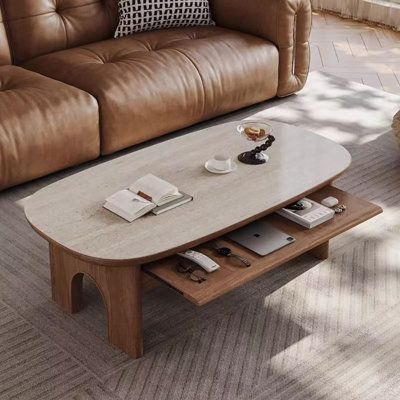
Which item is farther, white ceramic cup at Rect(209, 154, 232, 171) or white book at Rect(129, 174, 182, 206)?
white ceramic cup at Rect(209, 154, 232, 171)

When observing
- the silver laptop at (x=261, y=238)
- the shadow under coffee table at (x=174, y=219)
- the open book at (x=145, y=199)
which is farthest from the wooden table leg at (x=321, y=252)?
the open book at (x=145, y=199)

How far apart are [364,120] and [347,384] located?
1.99 meters

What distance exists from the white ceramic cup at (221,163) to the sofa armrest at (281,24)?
1482 mm

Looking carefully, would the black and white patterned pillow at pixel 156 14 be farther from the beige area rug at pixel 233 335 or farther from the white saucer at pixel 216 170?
the white saucer at pixel 216 170

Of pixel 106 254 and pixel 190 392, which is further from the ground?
pixel 106 254

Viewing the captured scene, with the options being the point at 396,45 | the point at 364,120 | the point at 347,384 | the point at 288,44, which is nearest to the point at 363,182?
the point at 364,120

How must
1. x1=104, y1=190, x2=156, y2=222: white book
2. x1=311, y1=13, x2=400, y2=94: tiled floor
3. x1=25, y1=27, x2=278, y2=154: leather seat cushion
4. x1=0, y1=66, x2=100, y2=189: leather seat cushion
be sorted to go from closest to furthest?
x1=104, y1=190, x2=156, y2=222: white book < x1=0, y1=66, x2=100, y2=189: leather seat cushion < x1=25, y1=27, x2=278, y2=154: leather seat cushion < x1=311, y1=13, x2=400, y2=94: tiled floor

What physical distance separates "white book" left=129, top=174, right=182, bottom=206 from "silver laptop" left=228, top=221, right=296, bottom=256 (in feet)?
0.72

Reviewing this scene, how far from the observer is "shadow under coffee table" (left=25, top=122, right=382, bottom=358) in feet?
7.73

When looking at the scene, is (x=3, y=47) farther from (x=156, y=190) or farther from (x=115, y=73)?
(x=156, y=190)

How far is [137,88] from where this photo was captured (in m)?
3.56

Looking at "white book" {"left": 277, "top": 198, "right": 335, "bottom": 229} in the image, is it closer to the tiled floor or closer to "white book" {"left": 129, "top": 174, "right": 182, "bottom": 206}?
"white book" {"left": 129, "top": 174, "right": 182, "bottom": 206}

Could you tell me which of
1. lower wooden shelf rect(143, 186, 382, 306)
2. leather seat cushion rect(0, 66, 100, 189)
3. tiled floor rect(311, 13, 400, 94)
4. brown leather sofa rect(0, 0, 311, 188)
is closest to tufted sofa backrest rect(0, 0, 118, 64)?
brown leather sofa rect(0, 0, 311, 188)

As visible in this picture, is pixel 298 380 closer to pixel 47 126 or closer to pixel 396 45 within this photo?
pixel 47 126
